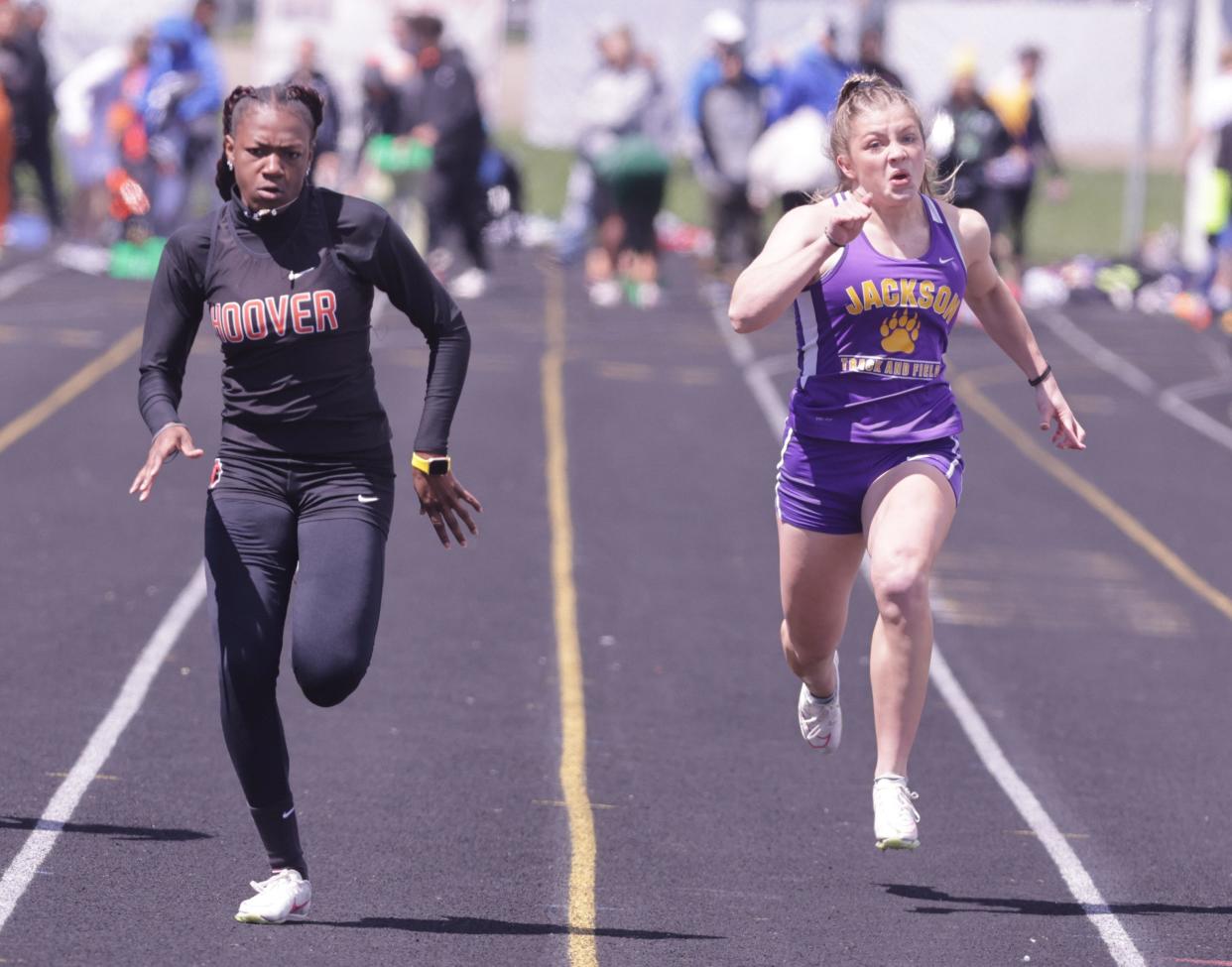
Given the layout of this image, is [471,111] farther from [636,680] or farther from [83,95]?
[636,680]

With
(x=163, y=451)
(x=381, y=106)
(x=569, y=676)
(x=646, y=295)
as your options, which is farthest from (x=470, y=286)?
(x=163, y=451)

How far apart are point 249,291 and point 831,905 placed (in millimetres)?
2288

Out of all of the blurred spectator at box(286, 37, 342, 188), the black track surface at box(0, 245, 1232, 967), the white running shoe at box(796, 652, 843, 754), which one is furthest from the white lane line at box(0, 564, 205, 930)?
the blurred spectator at box(286, 37, 342, 188)

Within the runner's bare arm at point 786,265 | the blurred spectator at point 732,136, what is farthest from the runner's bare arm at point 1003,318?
the blurred spectator at point 732,136

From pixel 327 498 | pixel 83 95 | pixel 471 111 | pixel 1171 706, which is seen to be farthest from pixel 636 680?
pixel 83 95


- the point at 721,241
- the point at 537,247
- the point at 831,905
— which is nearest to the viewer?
the point at 831,905

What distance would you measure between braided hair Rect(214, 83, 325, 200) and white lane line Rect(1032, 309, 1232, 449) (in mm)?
10503

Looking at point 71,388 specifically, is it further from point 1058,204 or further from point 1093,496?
point 1058,204

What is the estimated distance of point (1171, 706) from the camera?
9000 mm

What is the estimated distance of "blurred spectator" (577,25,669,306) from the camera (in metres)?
19.4

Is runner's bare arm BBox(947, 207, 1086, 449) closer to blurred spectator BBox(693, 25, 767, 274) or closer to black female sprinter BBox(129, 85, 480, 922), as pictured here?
black female sprinter BBox(129, 85, 480, 922)

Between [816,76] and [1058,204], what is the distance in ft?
43.1

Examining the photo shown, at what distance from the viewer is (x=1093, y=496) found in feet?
43.6

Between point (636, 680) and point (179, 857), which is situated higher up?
point (179, 857)
